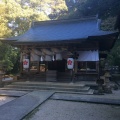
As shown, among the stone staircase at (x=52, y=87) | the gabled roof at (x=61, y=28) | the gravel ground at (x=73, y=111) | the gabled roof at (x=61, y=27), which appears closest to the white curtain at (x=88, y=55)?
the gabled roof at (x=61, y=28)

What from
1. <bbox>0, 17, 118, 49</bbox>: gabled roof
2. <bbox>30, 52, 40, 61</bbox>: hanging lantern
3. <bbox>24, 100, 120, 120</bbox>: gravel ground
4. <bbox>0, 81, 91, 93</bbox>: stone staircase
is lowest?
<bbox>24, 100, 120, 120</bbox>: gravel ground

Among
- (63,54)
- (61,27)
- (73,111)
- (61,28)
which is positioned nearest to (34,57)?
(63,54)

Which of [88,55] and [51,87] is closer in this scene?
[51,87]

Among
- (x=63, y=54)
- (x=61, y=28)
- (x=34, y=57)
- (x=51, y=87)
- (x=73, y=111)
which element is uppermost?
(x=61, y=28)

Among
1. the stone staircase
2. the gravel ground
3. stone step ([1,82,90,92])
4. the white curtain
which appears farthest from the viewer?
the white curtain

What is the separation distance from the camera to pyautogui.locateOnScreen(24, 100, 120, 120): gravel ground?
642 centimetres

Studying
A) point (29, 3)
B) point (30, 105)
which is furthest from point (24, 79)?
point (29, 3)

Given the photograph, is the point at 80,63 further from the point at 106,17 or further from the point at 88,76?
the point at 106,17

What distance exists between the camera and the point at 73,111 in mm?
7250

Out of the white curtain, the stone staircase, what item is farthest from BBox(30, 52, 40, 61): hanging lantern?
the white curtain

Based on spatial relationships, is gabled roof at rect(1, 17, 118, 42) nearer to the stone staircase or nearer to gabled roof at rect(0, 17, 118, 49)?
gabled roof at rect(0, 17, 118, 49)

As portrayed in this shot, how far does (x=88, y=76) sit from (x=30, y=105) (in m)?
7.56

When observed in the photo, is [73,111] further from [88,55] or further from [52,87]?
[88,55]

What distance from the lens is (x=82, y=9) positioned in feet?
86.4
